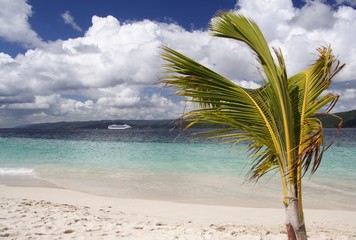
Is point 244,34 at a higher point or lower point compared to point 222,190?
higher

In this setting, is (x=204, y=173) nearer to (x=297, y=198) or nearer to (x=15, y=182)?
(x=15, y=182)

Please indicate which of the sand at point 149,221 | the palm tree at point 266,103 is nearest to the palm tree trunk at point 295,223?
the palm tree at point 266,103

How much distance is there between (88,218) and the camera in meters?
7.21

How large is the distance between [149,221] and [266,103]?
197 inches

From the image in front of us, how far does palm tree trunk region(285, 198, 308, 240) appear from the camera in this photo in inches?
123

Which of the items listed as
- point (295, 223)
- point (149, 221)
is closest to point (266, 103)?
point (295, 223)

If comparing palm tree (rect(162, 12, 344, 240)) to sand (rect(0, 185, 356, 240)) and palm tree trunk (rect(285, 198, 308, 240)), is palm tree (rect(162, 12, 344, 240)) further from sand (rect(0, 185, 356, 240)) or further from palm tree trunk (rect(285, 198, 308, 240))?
sand (rect(0, 185, 356, 240))

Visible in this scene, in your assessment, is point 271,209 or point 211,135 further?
point 271,209

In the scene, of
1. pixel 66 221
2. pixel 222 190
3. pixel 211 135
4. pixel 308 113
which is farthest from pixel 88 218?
pixel 222 190

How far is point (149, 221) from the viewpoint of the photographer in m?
7.47

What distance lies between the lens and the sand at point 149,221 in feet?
19.9

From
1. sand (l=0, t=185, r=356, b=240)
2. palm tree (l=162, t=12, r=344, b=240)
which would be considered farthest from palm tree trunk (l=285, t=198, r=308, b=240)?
sand (l=0, t=185, r=356, b=240)

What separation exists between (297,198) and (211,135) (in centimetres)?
110

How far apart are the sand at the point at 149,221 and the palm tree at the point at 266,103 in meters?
3.21
